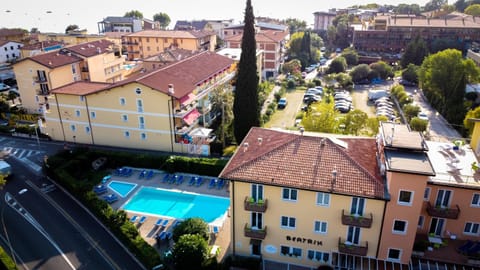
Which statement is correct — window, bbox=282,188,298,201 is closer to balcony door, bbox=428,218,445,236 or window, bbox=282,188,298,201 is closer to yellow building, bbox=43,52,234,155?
balcony door, bbox=428,218,445,236

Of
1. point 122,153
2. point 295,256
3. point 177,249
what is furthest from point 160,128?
point 295,256

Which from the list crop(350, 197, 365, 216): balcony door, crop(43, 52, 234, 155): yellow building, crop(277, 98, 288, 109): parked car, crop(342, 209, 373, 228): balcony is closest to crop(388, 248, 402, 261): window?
crop(342, 209, 373, 228): balcony

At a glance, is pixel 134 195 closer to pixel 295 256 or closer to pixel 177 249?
pixel 177 249

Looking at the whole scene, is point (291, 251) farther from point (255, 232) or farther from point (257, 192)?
point (257, 192)

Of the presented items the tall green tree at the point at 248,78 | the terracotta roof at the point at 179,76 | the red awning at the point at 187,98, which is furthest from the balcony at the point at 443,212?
the red awning at the point at 187,98

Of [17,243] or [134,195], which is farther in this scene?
[134,195]

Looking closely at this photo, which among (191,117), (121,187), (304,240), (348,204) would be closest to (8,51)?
(191,117)

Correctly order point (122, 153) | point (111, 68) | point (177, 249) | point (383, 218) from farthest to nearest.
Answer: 1. point (111, 68)
2. point (122, 153)
3. point (177, 249)
4. point (383, 218)
